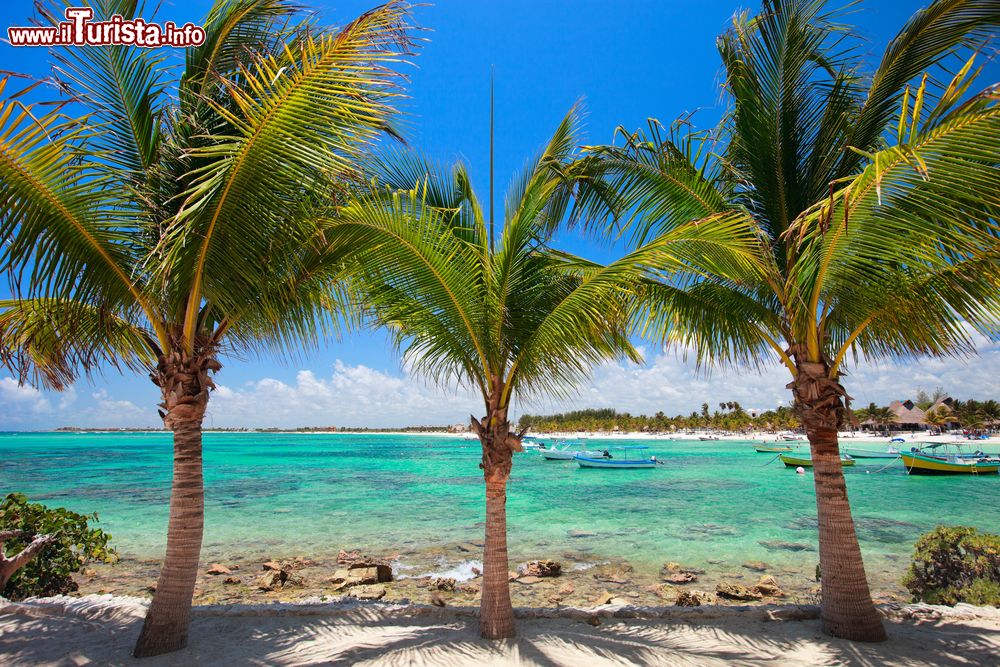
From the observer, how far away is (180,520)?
4762 millimetres

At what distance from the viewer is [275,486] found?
36.1 meters

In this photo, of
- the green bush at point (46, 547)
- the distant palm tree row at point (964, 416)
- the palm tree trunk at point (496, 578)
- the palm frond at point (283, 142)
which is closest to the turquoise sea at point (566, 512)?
the green bush at point (46, 547)

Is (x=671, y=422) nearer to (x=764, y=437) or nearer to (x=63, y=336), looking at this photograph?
(x=764, y=437)

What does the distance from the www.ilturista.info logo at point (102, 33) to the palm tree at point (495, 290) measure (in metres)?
2.17

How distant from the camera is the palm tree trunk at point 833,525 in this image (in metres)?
5.21

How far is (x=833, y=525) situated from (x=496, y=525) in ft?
10.9

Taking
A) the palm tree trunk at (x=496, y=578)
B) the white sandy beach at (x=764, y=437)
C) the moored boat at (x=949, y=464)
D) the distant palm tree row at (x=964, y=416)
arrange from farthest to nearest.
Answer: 1. the distant palm tree row at (x=964, y=416)
2. the white sandy beach at (x=764, y=437)
3. the moored boat at (x=949, y=464)
4. the palm tree trunk at (x=496, y=578)

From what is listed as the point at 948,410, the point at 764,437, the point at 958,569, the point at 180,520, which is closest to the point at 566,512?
the point at 958,569

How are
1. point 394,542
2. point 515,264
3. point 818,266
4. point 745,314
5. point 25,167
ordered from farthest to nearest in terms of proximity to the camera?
point 394,542
point 745,314
point 515,264
point 818,266
point 25,167

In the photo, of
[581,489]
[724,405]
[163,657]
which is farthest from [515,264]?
[724,405]

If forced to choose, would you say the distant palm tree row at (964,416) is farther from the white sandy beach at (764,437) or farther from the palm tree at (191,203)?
the palm tree at (191,203)

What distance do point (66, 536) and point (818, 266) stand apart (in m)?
9.82

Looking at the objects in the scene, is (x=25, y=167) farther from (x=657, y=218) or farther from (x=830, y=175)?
(x=830, y=175)

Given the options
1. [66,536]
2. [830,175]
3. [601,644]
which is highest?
[830,175]
